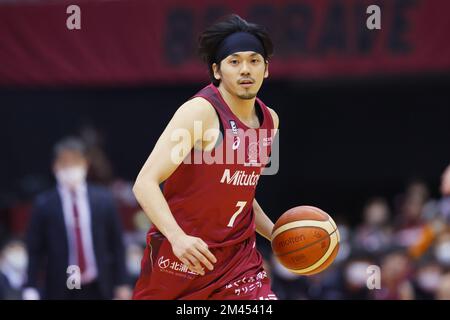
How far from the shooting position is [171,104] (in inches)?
614

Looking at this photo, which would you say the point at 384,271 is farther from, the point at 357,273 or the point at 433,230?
the point at 433,230

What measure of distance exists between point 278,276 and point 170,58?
11.4ft

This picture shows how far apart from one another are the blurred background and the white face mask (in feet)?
2.73

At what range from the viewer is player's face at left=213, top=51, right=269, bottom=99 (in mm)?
6031

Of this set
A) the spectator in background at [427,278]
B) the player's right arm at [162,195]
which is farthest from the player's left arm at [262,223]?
the spectator in background at [427,278]

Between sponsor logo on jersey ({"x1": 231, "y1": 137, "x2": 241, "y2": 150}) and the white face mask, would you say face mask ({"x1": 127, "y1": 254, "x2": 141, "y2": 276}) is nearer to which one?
the white face mask

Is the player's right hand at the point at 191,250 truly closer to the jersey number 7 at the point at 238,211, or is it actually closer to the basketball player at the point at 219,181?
the basketball player at the point at 219,181

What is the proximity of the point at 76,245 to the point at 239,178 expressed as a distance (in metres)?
2.91

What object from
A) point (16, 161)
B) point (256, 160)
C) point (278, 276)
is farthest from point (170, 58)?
point (256, 160)

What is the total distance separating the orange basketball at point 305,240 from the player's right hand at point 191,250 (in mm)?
813

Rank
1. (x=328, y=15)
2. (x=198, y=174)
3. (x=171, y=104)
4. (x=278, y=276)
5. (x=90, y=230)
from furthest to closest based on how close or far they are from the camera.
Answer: (x=171, y=104), (x=328, y=15), (x=278, y=276), (x=90, y=230), (x=198, y=174)

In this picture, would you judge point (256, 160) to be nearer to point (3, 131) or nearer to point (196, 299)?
point (196, 299)

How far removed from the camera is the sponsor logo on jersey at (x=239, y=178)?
19.6 feet

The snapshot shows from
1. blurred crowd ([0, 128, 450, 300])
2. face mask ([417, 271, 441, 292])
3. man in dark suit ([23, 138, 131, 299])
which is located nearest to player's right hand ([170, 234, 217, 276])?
blurred crowd ([0, 128, 450, 300])
